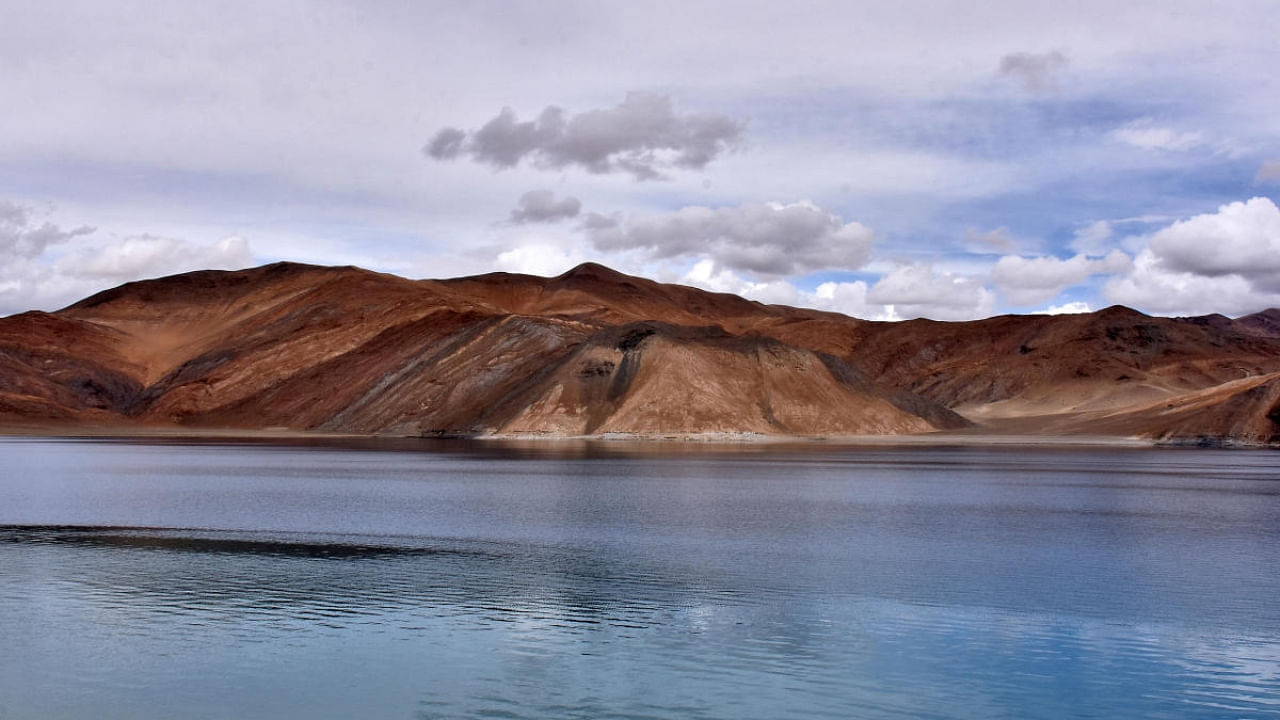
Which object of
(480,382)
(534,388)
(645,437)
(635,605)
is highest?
(480,382)

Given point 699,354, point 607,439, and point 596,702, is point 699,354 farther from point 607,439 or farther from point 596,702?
point 596,702

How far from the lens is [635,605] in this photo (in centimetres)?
2517

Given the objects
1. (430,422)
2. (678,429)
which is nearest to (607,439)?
(678,429)

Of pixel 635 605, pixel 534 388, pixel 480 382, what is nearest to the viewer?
pixel 635 605

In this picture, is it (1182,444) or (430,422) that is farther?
(430,422)

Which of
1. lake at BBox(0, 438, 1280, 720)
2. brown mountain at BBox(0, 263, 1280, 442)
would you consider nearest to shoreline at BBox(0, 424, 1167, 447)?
brown mountain at BBox(0, 263, 1280, 442)

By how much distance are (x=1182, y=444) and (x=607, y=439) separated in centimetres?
6000

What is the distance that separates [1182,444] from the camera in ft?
403

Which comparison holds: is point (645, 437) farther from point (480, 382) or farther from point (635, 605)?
point (635, 605)

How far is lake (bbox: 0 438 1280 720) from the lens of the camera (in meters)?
18.3

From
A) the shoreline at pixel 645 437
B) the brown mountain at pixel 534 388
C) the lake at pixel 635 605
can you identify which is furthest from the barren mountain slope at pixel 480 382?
the lake at pixel 635 605

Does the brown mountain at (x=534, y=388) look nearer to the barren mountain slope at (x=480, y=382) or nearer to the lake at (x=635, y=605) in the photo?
the barren mountain slope at (x=480, y=382)

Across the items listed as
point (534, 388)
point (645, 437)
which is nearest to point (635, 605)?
point (645, 437)

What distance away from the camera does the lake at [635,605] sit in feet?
60.1
